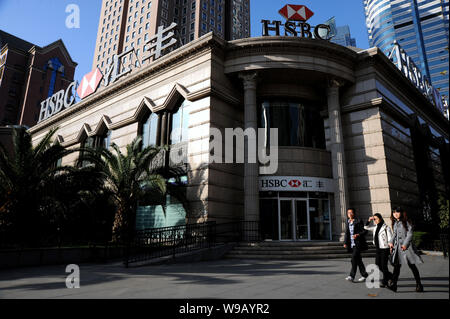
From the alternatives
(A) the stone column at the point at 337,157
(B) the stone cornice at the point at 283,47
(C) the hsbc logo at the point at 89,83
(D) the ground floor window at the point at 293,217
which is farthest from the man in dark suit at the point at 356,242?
(C) the hsbc logo at the point at 89,83

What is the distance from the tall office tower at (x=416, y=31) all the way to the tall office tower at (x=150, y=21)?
6607 centimetres

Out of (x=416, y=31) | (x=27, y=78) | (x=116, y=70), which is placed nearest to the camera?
(x=116, y=70)

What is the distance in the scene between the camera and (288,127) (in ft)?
62.0

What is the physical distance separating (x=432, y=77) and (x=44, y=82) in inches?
4690

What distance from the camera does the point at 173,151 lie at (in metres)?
19.1

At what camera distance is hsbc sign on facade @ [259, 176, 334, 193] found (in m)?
17.2

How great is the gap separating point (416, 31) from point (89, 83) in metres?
122

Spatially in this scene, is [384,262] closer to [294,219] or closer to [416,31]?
[294,219]

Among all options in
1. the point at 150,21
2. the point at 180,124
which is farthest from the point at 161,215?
the point at 150,21

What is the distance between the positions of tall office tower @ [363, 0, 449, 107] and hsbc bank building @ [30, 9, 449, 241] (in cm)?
9945

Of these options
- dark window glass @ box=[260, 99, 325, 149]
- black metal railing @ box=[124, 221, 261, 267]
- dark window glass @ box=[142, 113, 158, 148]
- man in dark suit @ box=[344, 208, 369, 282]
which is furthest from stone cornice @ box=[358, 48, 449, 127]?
man in dark suit @ box=[344, 208, 369, 282]

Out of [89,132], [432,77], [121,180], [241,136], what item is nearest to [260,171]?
[241,136]

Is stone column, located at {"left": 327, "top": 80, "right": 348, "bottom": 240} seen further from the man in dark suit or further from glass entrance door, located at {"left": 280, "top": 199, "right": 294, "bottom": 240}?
the man in dark suit
